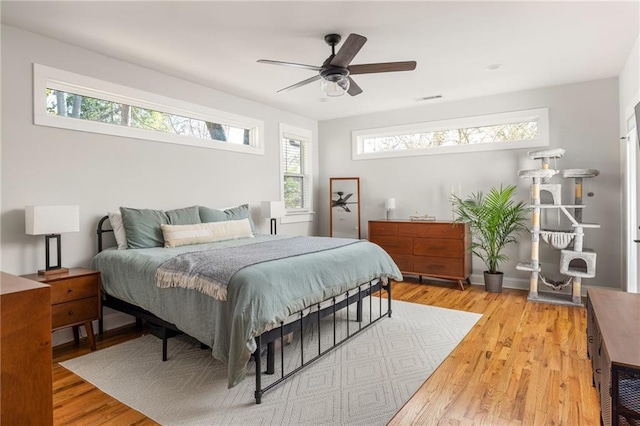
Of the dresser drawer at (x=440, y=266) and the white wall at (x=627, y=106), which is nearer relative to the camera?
the white wall at (x=627, y=106)

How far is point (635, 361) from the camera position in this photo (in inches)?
54.9

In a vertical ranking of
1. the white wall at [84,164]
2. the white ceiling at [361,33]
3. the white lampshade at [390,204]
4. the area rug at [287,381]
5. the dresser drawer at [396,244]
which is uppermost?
the white ceiling at [361,33]

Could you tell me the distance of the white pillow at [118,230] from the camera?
3.47 meters

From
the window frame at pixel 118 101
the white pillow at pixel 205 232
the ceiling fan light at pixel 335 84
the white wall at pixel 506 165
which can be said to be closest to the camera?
the ceiling fan light at pixel 335 84

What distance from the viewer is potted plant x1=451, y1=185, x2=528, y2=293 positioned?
4758 mm

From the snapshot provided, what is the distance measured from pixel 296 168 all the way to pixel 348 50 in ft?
12.6

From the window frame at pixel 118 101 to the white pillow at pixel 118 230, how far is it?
875mm

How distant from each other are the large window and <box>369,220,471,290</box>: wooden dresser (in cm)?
147

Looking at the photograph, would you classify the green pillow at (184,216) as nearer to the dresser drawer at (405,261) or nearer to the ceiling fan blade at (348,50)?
the ceiling fan blade at (348,50)

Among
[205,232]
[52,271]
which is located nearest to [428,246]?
[205,232]

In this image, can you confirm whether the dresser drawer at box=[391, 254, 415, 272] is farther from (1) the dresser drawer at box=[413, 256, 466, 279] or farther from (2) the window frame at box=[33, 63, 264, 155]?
(2) the window frame at box=[33, 63, 264, 155]

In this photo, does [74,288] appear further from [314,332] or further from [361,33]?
[361,33]

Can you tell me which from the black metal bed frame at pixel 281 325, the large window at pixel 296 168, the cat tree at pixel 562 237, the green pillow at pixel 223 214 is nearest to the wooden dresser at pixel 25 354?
the black metal bed frame at pixel 281 325

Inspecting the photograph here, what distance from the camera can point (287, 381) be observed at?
8.21 feet
